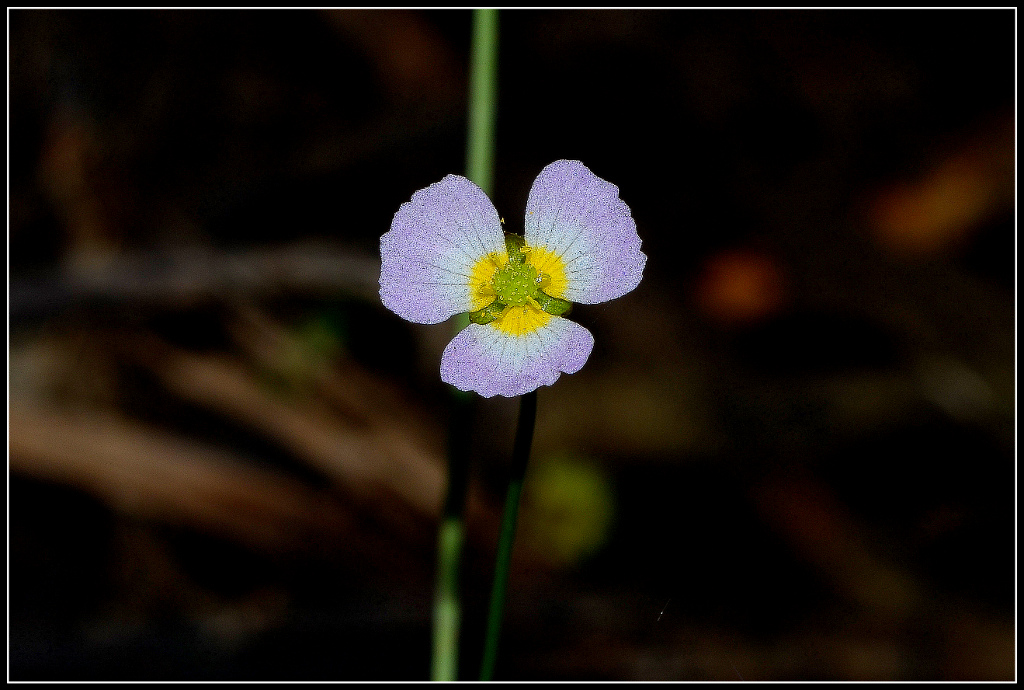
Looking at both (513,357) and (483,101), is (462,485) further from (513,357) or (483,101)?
(483,101)

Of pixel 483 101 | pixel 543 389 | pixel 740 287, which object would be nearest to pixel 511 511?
pixel 483 101

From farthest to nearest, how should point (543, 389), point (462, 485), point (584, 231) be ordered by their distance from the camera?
point (543, 389), point (462, 485), point (584, 231)

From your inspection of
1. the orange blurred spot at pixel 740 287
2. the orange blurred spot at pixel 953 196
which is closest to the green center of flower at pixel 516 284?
the orange blurred spot at pixel 740 287

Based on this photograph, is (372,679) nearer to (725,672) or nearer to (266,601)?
(266,601)

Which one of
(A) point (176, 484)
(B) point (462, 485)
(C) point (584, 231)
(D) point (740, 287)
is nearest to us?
(C) point (584, 231)

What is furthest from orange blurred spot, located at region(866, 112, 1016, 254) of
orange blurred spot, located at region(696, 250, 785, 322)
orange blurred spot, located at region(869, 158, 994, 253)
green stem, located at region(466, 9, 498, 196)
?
green stem, located at region(466, 9, 498, 196)

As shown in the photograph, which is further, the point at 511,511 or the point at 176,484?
the point at 176,484
